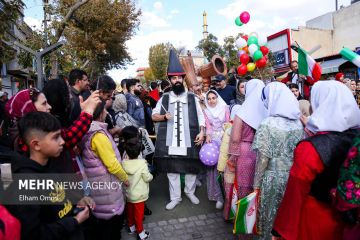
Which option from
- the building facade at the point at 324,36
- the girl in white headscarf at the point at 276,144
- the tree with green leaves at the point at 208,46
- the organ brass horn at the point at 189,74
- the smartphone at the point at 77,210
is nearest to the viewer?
the smartphone at the point at 77,210

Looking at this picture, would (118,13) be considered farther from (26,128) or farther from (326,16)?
(26,128)

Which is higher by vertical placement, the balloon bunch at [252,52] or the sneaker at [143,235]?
the balloon bunch at [252,52]

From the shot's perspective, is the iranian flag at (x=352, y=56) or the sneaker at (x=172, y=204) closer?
the iranian flag at (x=352, y=56)

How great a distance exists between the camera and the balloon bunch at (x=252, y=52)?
680cm

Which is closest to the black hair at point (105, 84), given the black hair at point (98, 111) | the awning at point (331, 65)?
the black hair at point (98, 111)

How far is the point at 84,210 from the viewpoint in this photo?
2.18m

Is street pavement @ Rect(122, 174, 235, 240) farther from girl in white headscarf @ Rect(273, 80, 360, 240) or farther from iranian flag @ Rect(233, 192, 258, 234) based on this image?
girl in white headscarf @ Rect(273, 80, 360, 240)

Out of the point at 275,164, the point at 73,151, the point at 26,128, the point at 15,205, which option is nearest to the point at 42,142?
the point at 26,128

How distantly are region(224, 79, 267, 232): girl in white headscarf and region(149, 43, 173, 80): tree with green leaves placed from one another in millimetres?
36474

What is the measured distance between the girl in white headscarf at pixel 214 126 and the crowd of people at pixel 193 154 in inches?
0.6

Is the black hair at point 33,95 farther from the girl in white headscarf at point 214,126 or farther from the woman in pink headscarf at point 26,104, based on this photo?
the girl in white headscarf at point 214,126

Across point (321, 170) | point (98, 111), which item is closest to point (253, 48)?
point (98, 111)

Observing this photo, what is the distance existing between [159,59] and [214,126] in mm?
41790

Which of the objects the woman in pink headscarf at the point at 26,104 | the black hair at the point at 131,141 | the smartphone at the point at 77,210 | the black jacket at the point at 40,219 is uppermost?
the woman in pink headscarf at the point at 26,104
